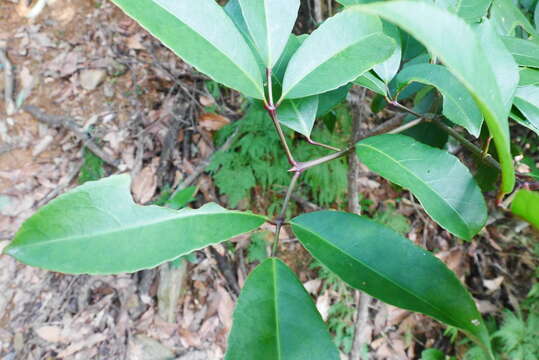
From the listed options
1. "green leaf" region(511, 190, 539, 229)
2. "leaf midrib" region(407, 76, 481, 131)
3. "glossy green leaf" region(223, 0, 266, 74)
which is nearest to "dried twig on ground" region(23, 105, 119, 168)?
"glossy green leaf" region(223, 0, 266, 74)

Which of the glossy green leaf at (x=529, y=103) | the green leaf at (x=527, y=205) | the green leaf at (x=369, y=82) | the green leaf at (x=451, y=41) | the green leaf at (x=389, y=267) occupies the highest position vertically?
the green leaf at (x=451, y=41)

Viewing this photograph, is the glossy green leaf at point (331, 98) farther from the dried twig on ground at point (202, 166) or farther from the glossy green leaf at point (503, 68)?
the dried twig on ground at point (202, 166)

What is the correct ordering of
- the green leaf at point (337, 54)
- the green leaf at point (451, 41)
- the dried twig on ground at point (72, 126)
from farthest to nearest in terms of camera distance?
the dried twig on ground at point (72, 126), the green leaf at point (337, 54), the green leaf at point (451, 41)

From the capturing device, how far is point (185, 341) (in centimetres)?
168

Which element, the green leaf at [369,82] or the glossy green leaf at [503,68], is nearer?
the glossy green leaf at [503,68]

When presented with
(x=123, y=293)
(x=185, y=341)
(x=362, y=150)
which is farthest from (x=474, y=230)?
(x=123, y=293)

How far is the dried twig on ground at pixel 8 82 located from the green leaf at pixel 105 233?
2.19 metres

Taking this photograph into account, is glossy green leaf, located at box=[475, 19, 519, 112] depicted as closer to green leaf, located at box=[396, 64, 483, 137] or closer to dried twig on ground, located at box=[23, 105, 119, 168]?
green leaf, located at box=[396, 64, 483, 137]

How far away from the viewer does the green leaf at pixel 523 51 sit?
55cm

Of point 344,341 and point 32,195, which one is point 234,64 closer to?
point 344,341

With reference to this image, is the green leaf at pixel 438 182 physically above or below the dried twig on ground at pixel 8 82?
above

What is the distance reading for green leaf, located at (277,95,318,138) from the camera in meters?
0.65

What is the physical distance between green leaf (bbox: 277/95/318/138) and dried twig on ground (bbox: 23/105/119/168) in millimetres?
1563

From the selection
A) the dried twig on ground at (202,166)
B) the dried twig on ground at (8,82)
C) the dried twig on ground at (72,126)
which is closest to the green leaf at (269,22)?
the dried twig on ground at (202,166)
